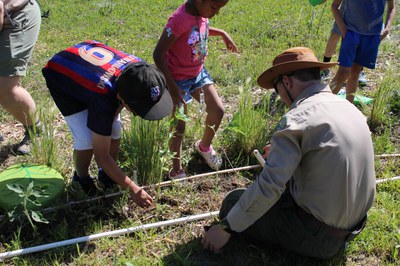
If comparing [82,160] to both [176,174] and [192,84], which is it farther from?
[192,84]

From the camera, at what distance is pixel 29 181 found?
2.46m

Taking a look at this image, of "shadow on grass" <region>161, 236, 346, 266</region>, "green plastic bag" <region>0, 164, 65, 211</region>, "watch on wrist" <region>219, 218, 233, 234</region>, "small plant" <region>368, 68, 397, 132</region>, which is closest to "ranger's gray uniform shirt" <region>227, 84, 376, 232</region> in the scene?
"watch on wrist" <region>219, 218, 233, 234</region>

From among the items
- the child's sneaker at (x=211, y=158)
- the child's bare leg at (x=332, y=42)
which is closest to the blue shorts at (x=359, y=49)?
the child's bare leg at (x=332, y=42)

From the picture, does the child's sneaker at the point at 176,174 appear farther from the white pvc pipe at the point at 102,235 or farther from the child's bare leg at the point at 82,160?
the child's bare leg at the point at 82,160

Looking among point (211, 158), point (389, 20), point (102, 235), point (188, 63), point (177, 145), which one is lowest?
point (102, 235)

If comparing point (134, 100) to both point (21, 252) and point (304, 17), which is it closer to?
point (21, 252)

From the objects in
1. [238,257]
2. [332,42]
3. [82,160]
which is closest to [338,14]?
[332,42]

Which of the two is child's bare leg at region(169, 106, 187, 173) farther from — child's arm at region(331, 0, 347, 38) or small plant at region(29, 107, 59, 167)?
child's arm at region(331, 0, 347, 38)

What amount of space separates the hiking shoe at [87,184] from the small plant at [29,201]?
0.25 m

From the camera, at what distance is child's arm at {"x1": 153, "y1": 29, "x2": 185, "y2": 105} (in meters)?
2.56

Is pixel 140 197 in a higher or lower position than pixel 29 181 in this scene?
higher

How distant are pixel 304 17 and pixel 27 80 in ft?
13.8

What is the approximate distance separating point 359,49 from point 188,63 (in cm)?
173

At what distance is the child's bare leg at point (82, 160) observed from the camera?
98.9 inches
